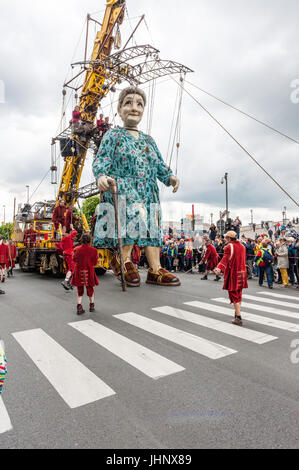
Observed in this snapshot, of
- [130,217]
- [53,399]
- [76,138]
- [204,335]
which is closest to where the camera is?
[53,399]

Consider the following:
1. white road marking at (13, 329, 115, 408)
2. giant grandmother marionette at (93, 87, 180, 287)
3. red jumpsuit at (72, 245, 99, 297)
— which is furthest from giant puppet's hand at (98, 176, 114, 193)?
white road marking at (13, 329, 115, 408)

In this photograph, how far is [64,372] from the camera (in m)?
3.25

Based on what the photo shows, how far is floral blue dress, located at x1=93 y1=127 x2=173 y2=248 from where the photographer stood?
306 inches

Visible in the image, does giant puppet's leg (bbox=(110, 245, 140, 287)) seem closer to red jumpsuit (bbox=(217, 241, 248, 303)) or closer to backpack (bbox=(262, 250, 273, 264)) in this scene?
red jumpsuit (bbox=(217, 241, 248, 303))

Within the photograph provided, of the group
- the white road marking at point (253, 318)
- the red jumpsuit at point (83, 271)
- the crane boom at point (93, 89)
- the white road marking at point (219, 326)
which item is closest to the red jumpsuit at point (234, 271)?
the white road marking at point (219, 326)

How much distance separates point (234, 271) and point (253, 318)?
1012mm

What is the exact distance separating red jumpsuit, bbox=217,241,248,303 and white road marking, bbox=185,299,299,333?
59 cm

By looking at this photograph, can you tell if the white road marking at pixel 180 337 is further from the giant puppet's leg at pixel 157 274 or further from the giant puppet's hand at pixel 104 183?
the giant puppet's leg at pixel 157 274

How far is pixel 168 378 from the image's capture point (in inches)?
123

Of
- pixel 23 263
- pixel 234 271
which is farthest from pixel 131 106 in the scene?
pixel 23 263

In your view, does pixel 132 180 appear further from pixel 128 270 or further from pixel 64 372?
pixel 64 372
